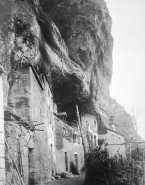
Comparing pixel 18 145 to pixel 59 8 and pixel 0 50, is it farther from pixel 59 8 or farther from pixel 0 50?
pixel 59 8

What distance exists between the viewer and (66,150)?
1961 cm

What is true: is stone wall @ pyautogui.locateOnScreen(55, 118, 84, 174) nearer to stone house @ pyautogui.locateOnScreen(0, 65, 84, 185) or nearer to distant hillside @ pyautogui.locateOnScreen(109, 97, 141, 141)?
stone house @ pyautogui.locateOnScreen(0, 65, 84, 185)

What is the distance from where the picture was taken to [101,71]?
26.4m

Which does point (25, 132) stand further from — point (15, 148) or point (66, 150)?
point (66, 150)

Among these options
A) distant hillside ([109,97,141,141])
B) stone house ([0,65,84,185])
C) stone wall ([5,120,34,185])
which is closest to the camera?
stone wall ([5,120,34,185])

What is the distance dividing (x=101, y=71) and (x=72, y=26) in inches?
312

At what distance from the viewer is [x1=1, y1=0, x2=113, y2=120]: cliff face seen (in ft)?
38.5

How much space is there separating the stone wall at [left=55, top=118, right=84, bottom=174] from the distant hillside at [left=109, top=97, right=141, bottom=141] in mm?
20679

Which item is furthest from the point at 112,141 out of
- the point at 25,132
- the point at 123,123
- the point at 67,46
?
the point at 25,132

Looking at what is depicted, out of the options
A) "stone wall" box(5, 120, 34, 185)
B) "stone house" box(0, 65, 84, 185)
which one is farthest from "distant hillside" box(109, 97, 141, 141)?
"stone wall" box(5, 120, 34, 185)

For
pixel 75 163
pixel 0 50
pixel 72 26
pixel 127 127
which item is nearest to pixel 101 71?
pixel 72 26

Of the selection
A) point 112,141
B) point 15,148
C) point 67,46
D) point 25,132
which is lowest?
point 112,141

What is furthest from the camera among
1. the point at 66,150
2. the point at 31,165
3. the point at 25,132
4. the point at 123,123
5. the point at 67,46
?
the point at 123,123

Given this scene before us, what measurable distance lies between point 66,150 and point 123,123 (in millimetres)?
28509
